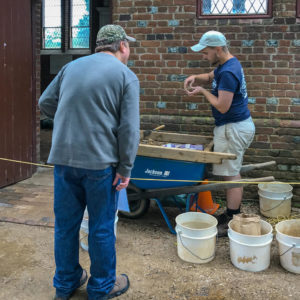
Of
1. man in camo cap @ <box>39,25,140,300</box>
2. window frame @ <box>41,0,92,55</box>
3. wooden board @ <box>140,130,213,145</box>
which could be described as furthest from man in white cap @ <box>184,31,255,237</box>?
window frame @ <box>41,0,92,55</box>

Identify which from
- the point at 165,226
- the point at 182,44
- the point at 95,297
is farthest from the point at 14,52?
the point at 95,297

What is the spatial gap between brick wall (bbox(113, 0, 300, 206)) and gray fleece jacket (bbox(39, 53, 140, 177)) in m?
2.65

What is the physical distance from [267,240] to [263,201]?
1434 mm

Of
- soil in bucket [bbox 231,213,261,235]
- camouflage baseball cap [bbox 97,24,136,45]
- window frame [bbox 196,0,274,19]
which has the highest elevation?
window frame [bbox 196,0,274,19]

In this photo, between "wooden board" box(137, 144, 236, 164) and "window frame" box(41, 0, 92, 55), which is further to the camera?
"window frame" box(41, 0, 92, 55)

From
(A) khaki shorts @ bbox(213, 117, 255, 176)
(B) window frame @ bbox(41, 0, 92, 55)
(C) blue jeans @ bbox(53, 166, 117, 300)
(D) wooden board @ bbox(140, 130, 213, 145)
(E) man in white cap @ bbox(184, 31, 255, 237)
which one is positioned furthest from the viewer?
(B) window frame @ bbox(41, 0, 92, 55)

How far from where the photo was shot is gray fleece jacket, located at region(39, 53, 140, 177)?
2.54 meters

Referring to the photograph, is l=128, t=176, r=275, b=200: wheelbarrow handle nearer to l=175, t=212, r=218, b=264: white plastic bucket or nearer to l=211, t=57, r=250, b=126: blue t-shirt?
l=175, t=212, r=218, b=264: white plastic bucket

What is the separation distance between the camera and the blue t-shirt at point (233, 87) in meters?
3.81

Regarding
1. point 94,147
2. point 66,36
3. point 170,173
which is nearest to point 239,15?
point 170,173

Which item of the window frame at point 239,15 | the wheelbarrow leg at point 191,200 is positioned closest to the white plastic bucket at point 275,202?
the wheelbarrow leg at point 191,200

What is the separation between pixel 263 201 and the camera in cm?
473

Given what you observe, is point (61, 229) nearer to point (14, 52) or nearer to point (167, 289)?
point (167, 289)

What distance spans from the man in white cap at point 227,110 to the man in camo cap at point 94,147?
1401 mm
